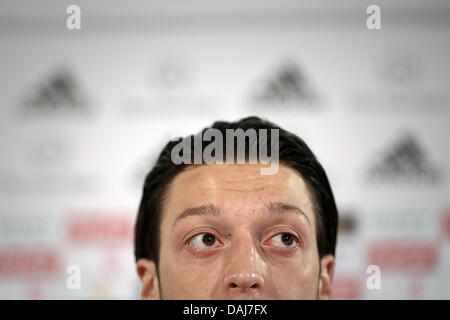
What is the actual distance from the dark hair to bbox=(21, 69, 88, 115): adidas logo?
1.56 metres

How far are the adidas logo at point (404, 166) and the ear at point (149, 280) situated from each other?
1649mm

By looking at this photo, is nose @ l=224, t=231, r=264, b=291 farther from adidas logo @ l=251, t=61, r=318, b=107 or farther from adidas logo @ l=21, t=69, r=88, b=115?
adidas logo @ l=21, t=69, r=88, b=115

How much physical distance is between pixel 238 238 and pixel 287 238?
0.11 metres

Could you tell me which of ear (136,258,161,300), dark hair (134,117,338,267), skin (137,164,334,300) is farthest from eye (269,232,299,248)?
ear (136,258,161,300)

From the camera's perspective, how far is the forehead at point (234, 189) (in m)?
1.06

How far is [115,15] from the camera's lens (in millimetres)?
2746

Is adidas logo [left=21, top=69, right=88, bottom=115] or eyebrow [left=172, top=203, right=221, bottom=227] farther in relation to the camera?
adidas logo [left=21, top=69, right=88, bottom=115]

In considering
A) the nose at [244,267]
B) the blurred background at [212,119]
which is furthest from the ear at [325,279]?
the blurred background at [212,119]

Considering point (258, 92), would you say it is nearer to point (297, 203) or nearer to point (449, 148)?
point (449, 148)

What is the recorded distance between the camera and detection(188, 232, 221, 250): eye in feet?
3.44

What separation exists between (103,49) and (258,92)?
0.85 meters

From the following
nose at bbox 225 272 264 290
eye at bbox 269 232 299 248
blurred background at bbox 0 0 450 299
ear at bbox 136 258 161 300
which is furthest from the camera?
blurred background at bbox 0 0 450 299
